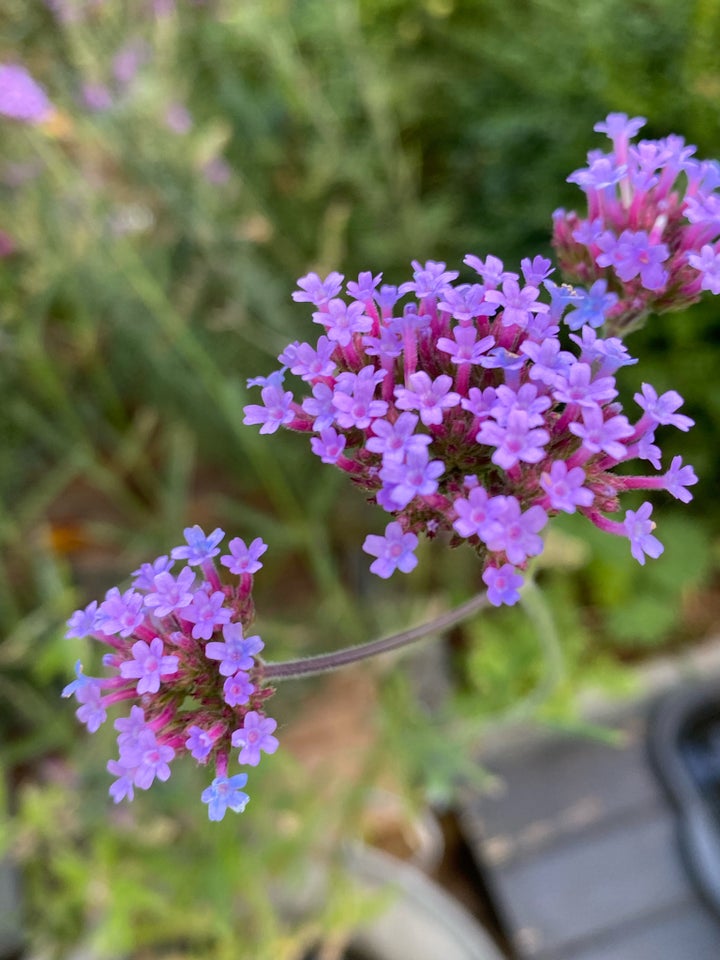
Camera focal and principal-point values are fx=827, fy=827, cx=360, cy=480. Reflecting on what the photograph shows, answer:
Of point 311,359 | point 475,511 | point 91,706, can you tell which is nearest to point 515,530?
point 475,511

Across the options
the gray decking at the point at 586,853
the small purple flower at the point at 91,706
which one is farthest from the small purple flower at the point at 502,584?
the gray decking at the point at 586,853

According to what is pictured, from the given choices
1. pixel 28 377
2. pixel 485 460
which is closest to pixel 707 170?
pixel 485 460

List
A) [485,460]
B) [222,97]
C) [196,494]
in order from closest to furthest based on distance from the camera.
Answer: [485,460] → [222,97] → [196,494]

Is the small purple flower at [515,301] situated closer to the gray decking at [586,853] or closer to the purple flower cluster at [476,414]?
the purple flower cluster at [476,414]

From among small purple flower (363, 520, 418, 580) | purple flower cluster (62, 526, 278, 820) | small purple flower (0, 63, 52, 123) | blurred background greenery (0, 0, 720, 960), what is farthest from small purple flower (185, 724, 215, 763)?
small purple flower (0, 63, 52, 123)

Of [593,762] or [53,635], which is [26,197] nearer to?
[53,635]

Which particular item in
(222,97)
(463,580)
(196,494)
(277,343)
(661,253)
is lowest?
(661,253)

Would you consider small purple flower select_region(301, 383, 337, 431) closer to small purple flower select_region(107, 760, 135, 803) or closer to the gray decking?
small purple flower select_region(107, 760, 135, 803)
